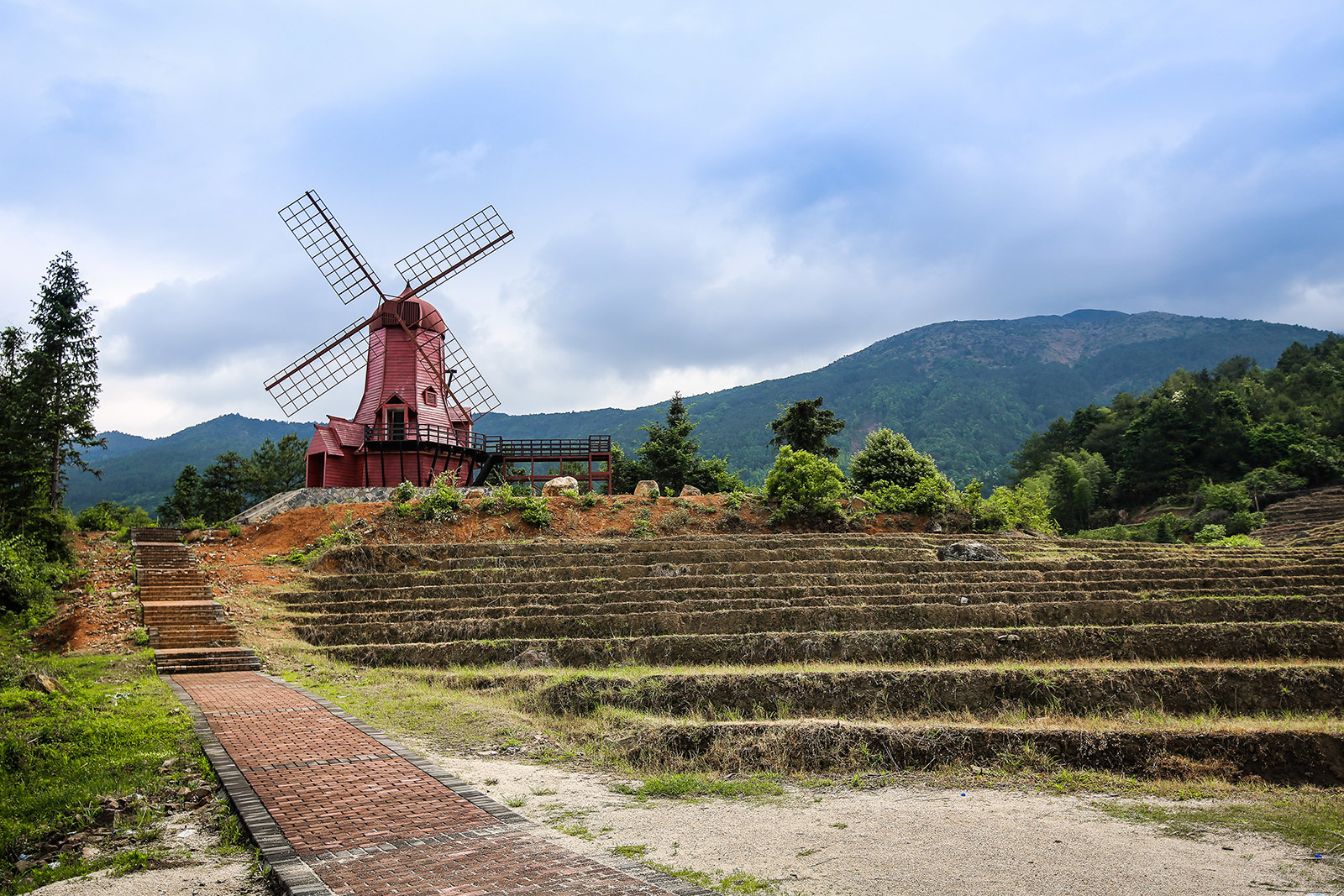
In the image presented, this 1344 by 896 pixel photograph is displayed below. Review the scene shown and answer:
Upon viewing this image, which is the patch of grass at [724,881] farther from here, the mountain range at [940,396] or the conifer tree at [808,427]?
the mountain range at [940,396]

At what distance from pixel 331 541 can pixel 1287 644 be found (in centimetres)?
2086

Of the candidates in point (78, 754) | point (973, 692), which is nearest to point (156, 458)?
point (78, 754)

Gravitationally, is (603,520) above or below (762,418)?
below

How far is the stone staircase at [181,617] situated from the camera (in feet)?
43.3

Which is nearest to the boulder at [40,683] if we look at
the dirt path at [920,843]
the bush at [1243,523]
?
the dirt path at [920,843]

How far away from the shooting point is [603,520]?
24.0 metres

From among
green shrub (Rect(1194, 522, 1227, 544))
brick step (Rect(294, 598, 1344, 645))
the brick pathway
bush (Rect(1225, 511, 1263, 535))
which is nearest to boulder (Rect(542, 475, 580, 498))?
brick step (Rect(294, 598, 1344, 645))

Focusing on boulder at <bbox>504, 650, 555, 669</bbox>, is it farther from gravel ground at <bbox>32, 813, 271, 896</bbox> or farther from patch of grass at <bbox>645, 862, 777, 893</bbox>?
patch of grass at <bbox>645, 862, 777, 893</bbox>

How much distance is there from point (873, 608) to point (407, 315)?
23731mm

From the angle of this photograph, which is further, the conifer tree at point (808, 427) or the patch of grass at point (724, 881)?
the conifer tree at point (808, 427)

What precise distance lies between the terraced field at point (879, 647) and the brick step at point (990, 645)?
33 millimetres

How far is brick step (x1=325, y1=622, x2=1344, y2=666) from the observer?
502 inches

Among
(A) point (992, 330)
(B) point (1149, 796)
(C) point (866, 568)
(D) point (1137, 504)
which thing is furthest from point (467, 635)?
(A) point (992, 330)

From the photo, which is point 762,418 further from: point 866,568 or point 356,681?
point 356,681
